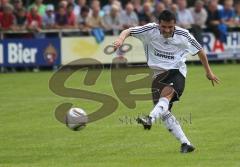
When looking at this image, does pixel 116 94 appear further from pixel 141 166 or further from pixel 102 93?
pixel 141 166

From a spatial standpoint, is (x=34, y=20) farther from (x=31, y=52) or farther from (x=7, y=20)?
(x=31, y=52)

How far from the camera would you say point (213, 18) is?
26.6 metres

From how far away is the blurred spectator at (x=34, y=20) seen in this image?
25.1 metres

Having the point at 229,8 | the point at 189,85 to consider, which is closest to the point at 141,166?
the point at 189,85

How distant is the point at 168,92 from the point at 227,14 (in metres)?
16.9

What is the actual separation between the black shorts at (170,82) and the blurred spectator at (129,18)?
585 inches

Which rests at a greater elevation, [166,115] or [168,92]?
[168,92]

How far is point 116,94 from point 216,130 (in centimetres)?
594

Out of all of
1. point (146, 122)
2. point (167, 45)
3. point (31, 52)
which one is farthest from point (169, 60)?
point (31, 52)

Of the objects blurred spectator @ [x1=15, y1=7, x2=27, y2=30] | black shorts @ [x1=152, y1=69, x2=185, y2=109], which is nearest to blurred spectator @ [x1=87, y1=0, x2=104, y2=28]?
blurred spectator @ [x1=15, y1=7, x2=27, y2=30]

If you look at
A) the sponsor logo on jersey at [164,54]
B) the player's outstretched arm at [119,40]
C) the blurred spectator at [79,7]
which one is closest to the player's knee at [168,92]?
the sponsor logo on jersey at [164,54]

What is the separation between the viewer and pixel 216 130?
1277 centimetres

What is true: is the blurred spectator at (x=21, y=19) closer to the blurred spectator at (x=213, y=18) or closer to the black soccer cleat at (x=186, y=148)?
the blurred spectator at (x=213, y=18)

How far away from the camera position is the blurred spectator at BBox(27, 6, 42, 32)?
25.1 m
